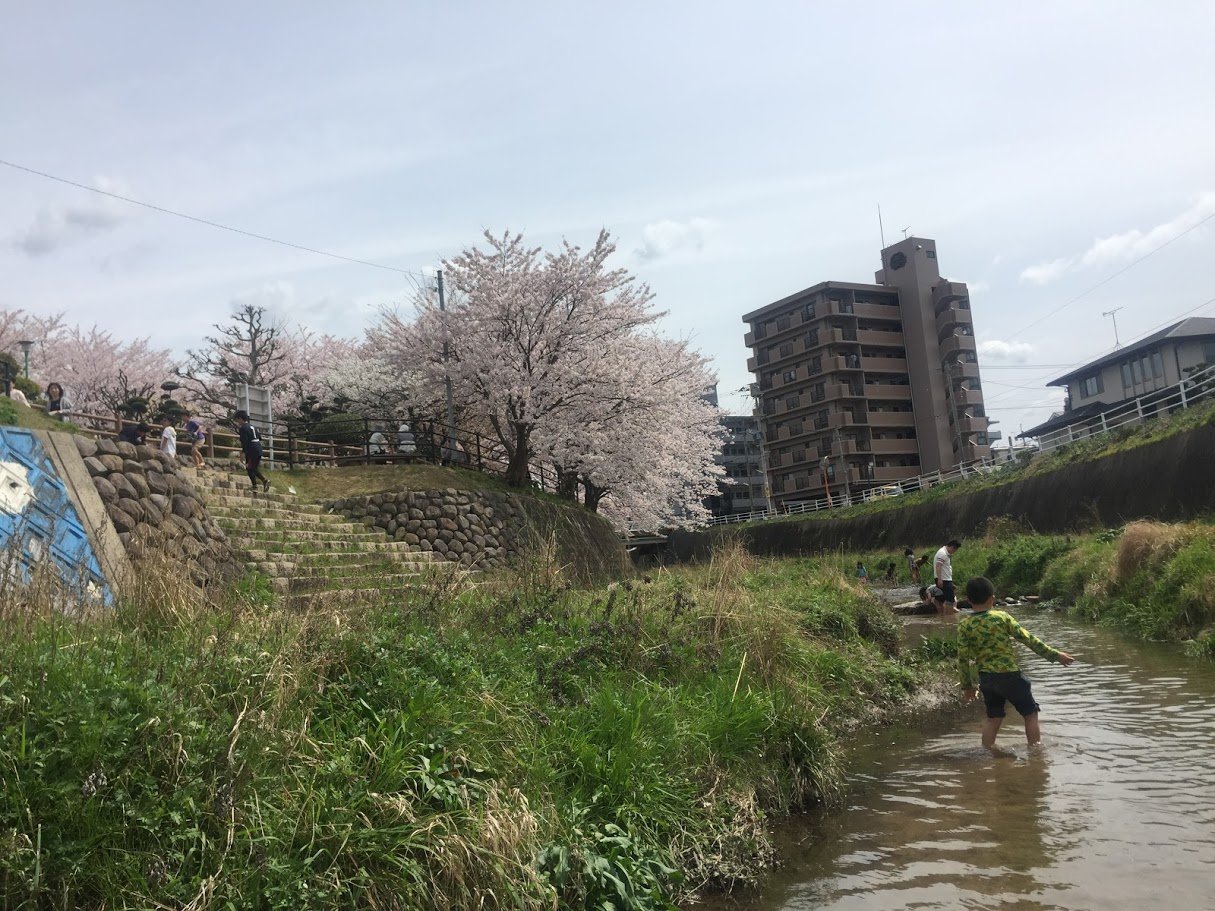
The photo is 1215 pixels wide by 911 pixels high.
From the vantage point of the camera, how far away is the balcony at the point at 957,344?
57.5m

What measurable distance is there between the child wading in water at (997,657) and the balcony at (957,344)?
182 feet

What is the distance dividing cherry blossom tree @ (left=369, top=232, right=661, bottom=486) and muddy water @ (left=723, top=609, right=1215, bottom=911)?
57.7ft

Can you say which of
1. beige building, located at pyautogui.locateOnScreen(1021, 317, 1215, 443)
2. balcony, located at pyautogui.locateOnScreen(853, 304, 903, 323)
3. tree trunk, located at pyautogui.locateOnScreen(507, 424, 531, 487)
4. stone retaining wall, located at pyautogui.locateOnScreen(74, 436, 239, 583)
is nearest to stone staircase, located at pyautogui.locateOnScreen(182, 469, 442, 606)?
stone retaining wall, located at pyautogui.locateOnScreen(74, 436, 239, 583)

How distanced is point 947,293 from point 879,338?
534cm

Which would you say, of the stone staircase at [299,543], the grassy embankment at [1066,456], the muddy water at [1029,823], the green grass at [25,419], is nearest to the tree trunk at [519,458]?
the stone staircase at [299,543]

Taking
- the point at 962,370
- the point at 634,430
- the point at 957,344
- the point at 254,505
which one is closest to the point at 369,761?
the point at 254,505

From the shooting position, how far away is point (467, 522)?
20297mm

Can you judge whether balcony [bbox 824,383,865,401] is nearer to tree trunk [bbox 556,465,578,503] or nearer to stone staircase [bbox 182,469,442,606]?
tree trunk [bbox 556,465,578,503]

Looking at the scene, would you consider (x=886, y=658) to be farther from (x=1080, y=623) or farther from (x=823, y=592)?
(x=1080, y=623)

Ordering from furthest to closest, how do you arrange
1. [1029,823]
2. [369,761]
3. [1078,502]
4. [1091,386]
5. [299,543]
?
[1091,386], [1078,502], [299,543], [1029,823], [369,761]

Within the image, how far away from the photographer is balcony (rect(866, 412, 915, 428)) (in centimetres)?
5897

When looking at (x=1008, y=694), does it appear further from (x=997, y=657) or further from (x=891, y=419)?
(x=891, y=419)

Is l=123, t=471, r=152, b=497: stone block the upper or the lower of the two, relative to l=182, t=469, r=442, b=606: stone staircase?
upper

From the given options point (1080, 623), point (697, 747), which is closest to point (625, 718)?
point (697, 747)
